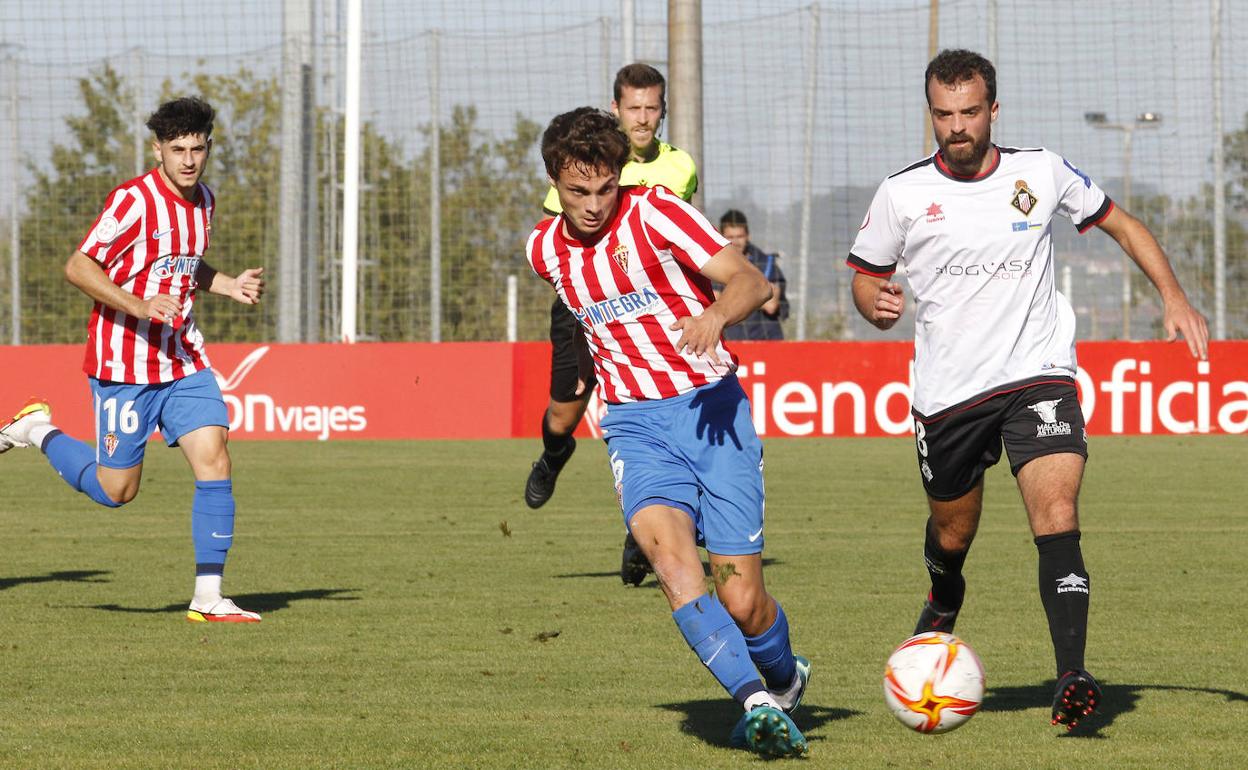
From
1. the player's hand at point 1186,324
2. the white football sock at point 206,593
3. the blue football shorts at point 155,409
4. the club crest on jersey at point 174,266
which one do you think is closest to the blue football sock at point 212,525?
the white football sock at point 206,593

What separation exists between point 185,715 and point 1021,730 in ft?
8.51

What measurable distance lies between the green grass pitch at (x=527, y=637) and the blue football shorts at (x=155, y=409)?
0.78 meters

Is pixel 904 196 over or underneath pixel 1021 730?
over

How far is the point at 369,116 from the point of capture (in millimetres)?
24125

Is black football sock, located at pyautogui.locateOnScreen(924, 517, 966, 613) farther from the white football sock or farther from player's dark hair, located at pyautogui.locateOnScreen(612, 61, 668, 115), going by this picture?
the white football sock

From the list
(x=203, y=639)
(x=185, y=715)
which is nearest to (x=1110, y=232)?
(x=185, y=715)

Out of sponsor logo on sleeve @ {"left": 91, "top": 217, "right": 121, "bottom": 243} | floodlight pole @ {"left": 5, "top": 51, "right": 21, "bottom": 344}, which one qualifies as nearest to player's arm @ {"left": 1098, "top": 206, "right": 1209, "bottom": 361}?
sponsor logo on sleeve @ {"left": 91, "top": 217, "right": 121, "bottom": 243}

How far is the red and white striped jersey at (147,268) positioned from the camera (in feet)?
26.8

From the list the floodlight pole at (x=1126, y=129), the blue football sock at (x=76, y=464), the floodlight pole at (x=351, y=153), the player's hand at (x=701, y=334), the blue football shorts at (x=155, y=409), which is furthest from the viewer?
the floodlight pole at (x=1126, y=129)

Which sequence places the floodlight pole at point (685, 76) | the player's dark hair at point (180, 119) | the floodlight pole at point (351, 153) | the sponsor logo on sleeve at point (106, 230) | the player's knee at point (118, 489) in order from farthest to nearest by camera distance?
the floodlight pole at point (351, 153) → the floodlight pole at point (685, 76) → the player's knee at point (118, 489) → the sponsor logo on sleeve at point (106, 230) → the player's dark hair at point (180, 119)

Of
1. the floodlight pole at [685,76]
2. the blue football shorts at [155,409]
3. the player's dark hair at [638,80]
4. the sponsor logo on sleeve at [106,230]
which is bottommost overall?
the blue football shorts at [155,409]

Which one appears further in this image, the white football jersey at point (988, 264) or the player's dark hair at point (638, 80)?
the player's dark hair at point (638, 80)

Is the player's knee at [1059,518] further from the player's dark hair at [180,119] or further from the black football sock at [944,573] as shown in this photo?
the player's dark hair at [180,119]

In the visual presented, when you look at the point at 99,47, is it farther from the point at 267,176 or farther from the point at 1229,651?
the point at 1229,651
